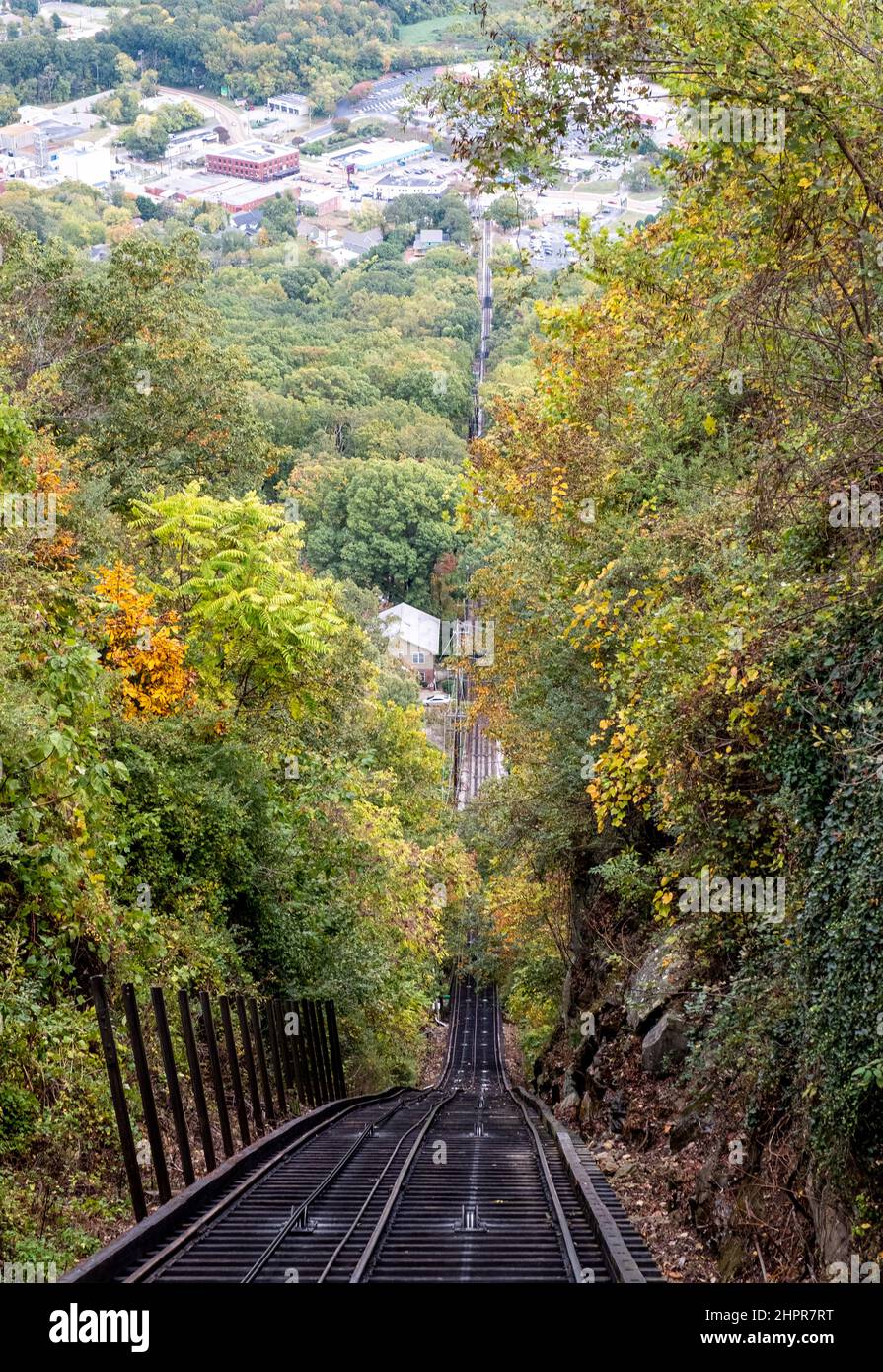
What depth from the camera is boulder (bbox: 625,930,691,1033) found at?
13490mm

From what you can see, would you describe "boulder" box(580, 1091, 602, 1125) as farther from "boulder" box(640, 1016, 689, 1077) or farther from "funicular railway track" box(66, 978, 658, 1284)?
"boulder" box(640, 1016, 689, 1077)

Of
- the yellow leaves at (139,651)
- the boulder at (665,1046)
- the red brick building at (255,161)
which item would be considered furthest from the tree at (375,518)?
the red brick building at (255,161)

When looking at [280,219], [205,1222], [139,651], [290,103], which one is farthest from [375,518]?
[290,103]

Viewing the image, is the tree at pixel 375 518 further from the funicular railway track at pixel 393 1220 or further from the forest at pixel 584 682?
the funicular railway track at pixel 393 1220

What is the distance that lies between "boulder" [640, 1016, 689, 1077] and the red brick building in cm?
16771

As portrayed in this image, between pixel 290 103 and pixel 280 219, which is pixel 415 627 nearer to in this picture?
pixel 280 219

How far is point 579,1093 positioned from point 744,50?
1409 centimetres

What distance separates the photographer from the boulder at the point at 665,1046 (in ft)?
42.8

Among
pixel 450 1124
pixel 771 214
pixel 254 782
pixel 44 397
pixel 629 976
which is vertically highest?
pixel 771 214

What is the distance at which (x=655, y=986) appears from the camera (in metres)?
14.0

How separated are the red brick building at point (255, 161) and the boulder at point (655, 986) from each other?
546 ft
